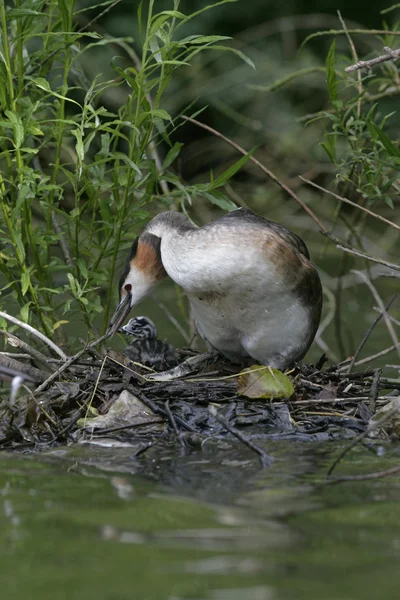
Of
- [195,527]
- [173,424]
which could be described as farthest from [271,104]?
[195,527]

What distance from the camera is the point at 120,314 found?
582 cm

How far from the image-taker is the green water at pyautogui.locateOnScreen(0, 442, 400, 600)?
9.29 ft

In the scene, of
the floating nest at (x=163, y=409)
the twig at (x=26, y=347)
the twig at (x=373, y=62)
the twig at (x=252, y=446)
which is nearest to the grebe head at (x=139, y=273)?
the floating nest at (x=163, y=409)

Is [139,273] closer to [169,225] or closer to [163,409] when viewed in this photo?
[169,225]

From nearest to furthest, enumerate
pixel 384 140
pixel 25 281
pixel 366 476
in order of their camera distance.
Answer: pixel 366 476
pixel 384 140
pixel 25 281

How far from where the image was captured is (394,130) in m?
10.8

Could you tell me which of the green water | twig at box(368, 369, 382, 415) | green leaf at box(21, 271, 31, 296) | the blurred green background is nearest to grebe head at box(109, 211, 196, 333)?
green leaf at box(21, 271, 31, 296)

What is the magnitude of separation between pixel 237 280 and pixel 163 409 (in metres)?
0.73

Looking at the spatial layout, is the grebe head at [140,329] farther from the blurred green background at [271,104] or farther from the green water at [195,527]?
the blurred green background at [271,104]

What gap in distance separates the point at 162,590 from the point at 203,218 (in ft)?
21.0

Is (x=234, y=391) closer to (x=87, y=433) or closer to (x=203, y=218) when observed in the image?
(x=87, y=433)

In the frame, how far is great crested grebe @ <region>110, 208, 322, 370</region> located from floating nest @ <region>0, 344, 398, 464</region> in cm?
26

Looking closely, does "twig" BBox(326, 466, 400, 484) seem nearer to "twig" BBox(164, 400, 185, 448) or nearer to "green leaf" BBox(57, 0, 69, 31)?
"twig" BBox(164, 400, 185, 448)

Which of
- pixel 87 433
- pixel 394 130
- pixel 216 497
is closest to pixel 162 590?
pixel 216 497
